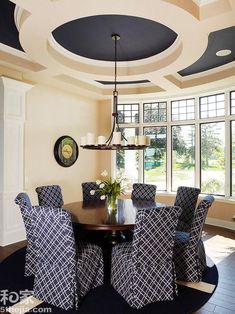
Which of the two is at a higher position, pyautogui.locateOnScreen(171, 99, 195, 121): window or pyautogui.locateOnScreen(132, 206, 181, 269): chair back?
pyautogui.locateOnScreen(171, 99, 195, 121): window

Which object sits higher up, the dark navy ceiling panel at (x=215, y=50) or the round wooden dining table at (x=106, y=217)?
the dark navy ceiling panel at (x=215, y=50)

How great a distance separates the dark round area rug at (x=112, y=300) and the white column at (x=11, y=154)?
1343mm

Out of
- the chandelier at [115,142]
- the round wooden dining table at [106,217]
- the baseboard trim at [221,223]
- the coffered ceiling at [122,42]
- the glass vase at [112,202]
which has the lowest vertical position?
A: the baseboard trim at [221,223]

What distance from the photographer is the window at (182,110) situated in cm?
644

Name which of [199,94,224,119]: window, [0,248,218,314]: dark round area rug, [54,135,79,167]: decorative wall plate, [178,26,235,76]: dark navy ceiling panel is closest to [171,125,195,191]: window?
[199,94,224,119]: window

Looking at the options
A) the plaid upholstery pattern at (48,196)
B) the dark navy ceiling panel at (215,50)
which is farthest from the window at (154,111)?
the plaid upholstery pattern at (48,196)

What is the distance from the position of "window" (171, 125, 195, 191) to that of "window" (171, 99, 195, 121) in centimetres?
23

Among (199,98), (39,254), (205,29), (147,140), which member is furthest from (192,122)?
(39,254)

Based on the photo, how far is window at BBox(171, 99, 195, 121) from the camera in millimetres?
6441

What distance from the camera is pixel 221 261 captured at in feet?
12.6

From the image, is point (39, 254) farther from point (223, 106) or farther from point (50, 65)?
point (223, 106)

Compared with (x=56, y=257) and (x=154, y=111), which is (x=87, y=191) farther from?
(x=154, y=111)

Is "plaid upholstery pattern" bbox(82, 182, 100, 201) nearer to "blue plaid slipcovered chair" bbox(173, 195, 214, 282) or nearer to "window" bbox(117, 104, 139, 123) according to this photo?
"blue plaid slipcovered chair" bbox(173, 195, 214, 282)

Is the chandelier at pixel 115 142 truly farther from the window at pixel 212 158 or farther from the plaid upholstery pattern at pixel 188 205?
the window at pixel 212 158
